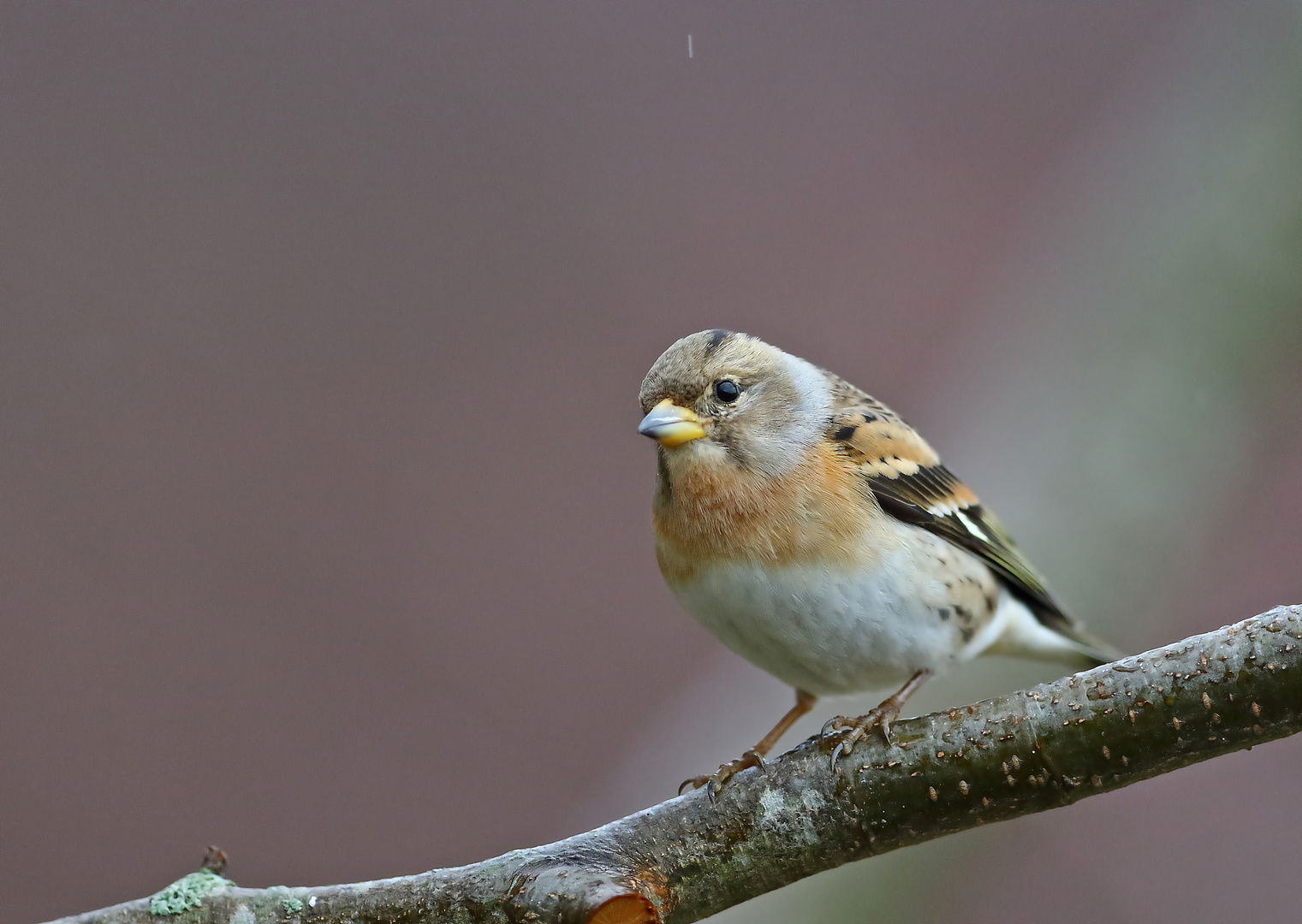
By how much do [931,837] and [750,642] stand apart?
23.7 inches

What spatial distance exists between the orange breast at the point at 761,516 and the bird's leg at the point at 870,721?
307 millimetres

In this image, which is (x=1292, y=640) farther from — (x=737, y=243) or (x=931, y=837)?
(x=737, y=243)

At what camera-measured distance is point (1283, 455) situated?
142 inches

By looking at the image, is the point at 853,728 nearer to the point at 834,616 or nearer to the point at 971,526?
the point at 834,616

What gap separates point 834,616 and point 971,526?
61cm

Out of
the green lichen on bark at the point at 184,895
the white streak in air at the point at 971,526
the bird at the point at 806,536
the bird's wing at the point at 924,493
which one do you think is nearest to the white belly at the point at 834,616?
the bird at the point at 806,536

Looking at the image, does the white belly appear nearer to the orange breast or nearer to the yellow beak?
the orange breast

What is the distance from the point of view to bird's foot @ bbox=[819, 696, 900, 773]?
176 cm

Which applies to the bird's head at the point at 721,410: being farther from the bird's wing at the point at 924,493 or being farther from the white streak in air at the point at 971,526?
the white streak in air at the point at 971,526

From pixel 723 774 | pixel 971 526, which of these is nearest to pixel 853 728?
pixel 723 774

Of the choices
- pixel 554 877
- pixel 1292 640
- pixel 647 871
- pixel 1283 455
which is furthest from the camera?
pixel 1283 455

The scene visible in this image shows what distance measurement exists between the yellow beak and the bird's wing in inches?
13.8

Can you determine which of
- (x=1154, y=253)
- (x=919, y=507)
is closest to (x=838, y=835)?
(x=919, y=507)

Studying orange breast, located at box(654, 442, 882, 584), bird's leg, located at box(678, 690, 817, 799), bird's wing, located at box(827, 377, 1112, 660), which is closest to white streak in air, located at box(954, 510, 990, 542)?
bird's wing, located at box(827, 377, 1112, 660)
